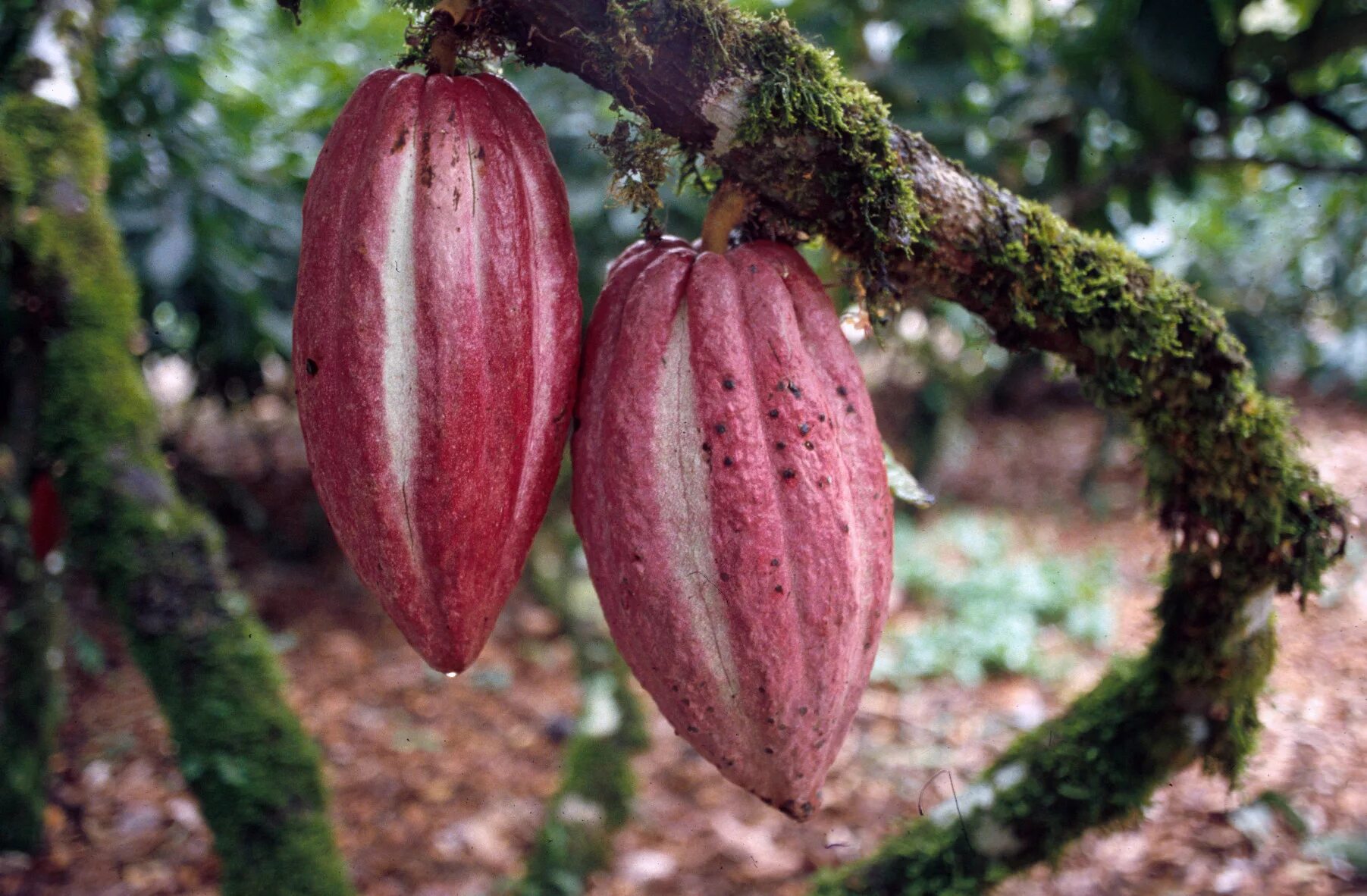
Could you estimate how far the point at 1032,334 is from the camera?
3.58 ft

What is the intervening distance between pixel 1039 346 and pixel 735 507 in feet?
1.61

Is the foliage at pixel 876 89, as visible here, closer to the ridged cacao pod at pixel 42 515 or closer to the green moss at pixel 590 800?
the ridged cacao pod at pixel 42 515

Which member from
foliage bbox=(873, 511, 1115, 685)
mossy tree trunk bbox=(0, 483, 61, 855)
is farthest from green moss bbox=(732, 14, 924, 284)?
foliage bbox=(873, 511, 1115, 685)

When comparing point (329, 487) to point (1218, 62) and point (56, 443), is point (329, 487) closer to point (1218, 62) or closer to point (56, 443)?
point (56, 443)

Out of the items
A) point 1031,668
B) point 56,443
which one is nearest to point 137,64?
point 56,443

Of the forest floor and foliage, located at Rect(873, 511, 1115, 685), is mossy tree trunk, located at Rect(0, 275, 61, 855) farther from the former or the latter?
foliage, located at Rect(873, 511, 1115, 685)

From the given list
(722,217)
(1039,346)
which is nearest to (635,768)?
(1039,346)

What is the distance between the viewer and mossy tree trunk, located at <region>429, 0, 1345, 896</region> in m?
0.86

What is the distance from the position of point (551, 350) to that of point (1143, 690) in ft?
3.42

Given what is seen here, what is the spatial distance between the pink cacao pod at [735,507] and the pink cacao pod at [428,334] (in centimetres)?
9

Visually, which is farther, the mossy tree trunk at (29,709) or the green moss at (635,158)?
the mossy tree trunk at (29,709)

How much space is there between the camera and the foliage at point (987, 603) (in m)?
→ 3.26

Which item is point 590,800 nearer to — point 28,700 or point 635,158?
point 28,700

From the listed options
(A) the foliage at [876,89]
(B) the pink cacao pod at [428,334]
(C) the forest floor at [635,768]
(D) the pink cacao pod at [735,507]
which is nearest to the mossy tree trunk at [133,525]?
(B) the pink cacao pod at [428,334]
